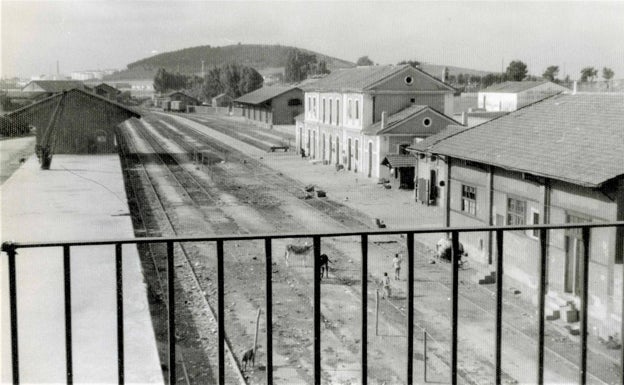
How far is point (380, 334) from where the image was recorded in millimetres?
13180

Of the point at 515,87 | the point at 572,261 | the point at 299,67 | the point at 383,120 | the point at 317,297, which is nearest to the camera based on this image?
the point at 317,297

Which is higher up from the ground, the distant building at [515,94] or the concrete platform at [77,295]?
the distant building at [515,94]

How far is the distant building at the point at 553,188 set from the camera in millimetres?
14055

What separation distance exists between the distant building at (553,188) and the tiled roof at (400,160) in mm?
11643

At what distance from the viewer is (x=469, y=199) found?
1992 centimetres

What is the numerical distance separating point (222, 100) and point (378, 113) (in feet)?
268

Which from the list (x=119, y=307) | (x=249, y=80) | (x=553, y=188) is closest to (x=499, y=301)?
(x=119, y=307)

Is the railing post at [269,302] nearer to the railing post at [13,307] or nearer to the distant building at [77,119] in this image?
the railing post at [13,307]

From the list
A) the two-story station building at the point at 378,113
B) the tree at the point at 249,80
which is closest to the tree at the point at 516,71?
the tree at the point at 249,80

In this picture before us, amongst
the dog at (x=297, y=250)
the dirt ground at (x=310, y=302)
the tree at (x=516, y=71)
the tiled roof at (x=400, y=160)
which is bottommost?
the dirt ground at (x=310, y=302)

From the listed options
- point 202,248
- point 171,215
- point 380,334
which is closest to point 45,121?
point 171,215

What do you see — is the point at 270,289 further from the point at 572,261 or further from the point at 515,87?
the point at 515,87

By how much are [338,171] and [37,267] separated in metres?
27.0

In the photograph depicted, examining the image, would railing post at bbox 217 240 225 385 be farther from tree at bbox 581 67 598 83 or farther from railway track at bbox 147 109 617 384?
tree at bbox 581 67 598 83
